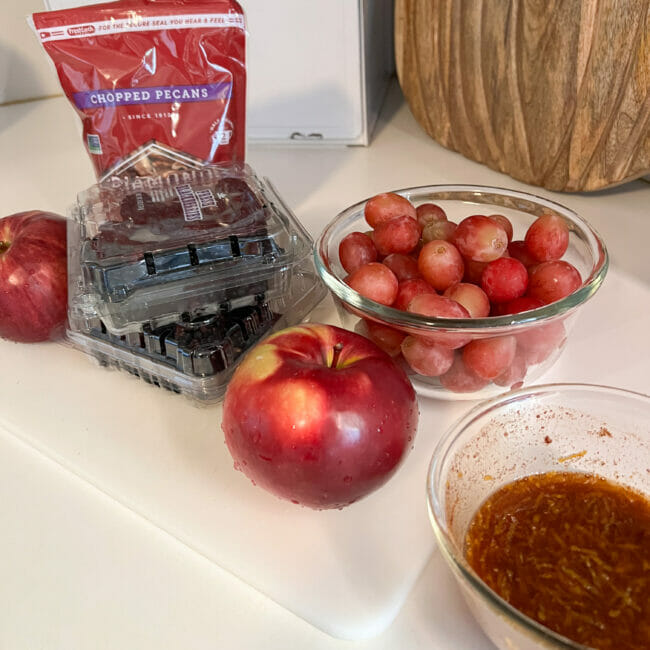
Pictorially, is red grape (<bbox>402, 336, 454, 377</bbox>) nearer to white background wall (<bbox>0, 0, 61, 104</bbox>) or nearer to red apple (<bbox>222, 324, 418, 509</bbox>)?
red apple (<bbox>222, 324, 418, 509</bbox>)

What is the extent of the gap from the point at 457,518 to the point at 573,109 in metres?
0.60

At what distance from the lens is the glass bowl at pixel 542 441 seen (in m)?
0.46

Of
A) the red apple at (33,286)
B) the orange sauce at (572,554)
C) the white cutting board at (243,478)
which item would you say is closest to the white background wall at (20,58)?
the red apple at (33,286)

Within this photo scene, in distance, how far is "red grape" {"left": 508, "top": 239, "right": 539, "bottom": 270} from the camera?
60 cm

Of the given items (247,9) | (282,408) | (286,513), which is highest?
(247,9)

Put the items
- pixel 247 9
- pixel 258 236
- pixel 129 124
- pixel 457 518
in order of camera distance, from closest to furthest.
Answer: pixel 457 518
pixel 258 236
pixel 129 124
pixel 247 9

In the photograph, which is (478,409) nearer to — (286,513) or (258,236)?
(286,513)

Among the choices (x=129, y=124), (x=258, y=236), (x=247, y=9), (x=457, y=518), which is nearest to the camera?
(x=457, y=518)

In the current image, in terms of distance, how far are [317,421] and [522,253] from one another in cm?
28

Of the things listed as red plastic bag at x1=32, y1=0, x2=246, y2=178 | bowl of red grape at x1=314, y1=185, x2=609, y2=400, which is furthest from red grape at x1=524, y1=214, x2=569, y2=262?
red plastic bag at x1=32, y1=0, x2=246, y2=178

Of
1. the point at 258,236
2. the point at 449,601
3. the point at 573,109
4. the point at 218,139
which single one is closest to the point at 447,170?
the point at 573,109

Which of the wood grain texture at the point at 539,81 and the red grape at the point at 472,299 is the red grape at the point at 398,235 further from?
the wood grain texture at the point at 539,81

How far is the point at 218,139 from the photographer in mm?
833

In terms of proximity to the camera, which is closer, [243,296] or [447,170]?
[243,296]
